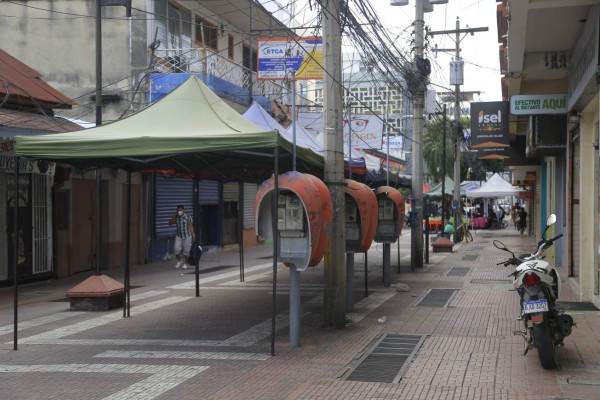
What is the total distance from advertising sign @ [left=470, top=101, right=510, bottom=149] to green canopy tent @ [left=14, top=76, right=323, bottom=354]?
31.9 ft

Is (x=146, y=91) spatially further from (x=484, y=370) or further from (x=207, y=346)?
(x=484, y=370)

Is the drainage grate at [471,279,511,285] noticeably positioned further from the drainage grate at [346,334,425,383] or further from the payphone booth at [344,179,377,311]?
the drainage grate at [346,334,425,383]

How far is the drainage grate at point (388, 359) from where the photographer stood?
7454 mm

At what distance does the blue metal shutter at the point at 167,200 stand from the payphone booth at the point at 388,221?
833 cm

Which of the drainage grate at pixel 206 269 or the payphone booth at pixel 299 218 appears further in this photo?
the drainage grate at pixel 206 269

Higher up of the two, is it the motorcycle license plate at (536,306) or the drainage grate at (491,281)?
the motorcycle license plate at (536,306)

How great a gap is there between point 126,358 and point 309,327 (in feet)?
9.87

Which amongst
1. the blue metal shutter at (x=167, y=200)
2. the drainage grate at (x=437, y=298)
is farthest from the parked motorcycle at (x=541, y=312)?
the blue metal shutter at (x=167, y=200)

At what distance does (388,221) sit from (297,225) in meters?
6.60

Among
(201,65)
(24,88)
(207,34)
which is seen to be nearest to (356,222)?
(24,88)

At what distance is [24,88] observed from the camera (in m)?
15.8

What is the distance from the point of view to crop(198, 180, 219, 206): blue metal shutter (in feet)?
81.7

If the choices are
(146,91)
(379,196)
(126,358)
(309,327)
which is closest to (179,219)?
(146,91)

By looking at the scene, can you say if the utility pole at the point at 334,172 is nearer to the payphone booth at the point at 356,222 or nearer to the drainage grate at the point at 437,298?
the payphone booth at the point at 356,222
